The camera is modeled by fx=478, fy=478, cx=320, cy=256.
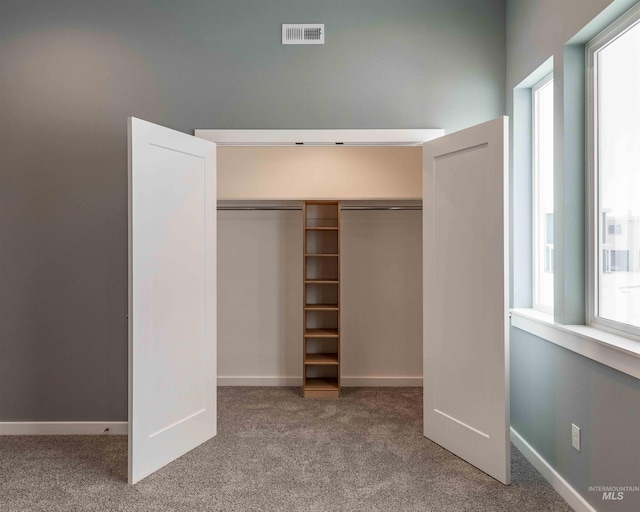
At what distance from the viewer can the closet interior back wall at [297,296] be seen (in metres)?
4.68

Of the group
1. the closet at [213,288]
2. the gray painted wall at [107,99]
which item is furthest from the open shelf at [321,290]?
the gray painted wall at [107,99]

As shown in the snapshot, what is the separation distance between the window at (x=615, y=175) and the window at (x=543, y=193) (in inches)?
20.4

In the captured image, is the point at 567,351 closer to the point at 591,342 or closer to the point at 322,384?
the point at 591,342

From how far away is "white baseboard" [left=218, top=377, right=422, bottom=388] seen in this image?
183 inches

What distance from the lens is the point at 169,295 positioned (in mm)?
2951

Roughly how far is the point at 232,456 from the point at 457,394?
4.76 ft

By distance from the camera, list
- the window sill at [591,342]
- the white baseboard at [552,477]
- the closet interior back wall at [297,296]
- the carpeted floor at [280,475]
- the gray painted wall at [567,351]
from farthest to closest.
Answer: the closet interior back wall at [297,296] → the carpeted floor at [280,475] → the white baseboard at [552,477] → the gray painted wall at [567,351] → the window sill at [591,342]

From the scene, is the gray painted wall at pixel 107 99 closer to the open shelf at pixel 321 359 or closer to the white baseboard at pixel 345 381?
the white baseboard at pixel 345 381

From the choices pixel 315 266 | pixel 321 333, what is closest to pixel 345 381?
pixel 321 333

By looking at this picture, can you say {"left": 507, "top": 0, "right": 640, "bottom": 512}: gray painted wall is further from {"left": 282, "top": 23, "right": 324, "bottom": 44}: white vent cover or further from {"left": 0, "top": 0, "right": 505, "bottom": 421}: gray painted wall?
{"left": 282, "top": 23, "right": 324, "bottom": 44}: white vent cover

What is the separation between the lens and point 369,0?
3398 millimetres

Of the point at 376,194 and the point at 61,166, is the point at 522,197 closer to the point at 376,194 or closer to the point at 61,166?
the point at 376,194

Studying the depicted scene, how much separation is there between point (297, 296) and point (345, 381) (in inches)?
37.4

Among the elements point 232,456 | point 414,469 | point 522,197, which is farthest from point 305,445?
point 522,197
